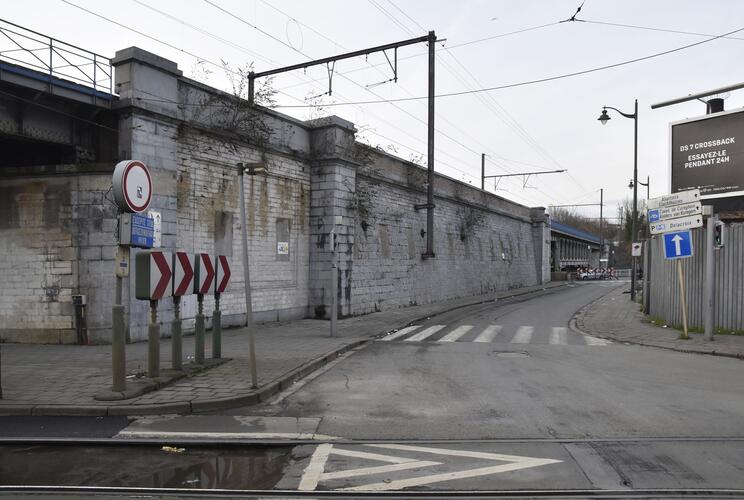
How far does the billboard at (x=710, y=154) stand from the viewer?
50.0ft

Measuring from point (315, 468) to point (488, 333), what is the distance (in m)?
10.3

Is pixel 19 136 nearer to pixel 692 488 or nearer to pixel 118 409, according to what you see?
pixel 118 409

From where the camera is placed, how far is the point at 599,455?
4938 mm

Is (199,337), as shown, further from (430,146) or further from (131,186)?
(430,146)

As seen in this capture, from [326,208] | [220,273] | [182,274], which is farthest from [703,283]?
[182,274]

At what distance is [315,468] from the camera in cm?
465

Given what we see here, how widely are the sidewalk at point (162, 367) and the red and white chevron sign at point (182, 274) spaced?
1298 mm

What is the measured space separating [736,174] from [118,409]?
1655 cm

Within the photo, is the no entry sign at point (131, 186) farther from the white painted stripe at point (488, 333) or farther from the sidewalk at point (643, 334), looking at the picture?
the sidewalk at point (643, 334)

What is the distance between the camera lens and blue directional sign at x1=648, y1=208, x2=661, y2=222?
13719mm

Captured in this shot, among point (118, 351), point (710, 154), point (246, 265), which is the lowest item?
point (118, 351)

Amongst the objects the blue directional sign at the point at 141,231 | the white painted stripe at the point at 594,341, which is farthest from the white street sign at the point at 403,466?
the white painted stripe at the point at 594,341

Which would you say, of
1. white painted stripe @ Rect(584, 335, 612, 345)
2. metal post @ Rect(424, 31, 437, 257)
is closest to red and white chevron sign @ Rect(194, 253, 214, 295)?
white painted stripe @ Rect(584, 335, 612, 345)

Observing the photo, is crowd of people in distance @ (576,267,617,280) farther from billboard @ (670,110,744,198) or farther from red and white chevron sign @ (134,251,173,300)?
red and white chevron sign @ (134,251,173,300)
